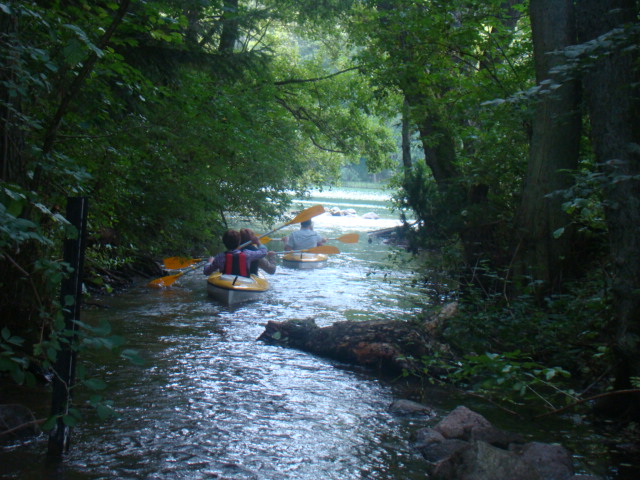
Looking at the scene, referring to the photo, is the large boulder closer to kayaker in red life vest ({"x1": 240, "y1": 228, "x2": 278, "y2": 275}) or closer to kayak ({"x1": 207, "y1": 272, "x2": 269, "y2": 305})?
→ kayak ({"x1": 207, "y1": 272, "x2": 269, "y2": 305})

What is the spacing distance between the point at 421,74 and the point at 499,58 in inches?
45.0

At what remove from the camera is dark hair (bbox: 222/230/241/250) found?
10.8 m

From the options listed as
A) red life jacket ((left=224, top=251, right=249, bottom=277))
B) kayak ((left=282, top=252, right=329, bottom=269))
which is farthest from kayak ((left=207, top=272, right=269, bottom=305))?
kayak ((left=282, top=252, right=329, bottom=269))

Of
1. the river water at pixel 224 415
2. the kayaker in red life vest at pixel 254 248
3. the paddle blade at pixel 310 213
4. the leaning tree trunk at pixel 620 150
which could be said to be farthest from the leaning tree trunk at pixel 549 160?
the paddle blade at pixel 310 213

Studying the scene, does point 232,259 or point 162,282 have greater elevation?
point 232,259

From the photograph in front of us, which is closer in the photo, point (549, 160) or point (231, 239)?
point (549, 160)

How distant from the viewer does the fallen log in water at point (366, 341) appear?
21.1 ft

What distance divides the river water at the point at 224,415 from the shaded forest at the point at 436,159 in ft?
2.33

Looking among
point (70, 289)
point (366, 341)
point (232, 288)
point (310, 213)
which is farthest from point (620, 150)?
point (310, 213)

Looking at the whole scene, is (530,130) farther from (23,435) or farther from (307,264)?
(307,264)

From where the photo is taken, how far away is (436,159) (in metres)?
10.2

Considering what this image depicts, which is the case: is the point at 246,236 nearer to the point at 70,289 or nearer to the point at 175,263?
the point at 175,263

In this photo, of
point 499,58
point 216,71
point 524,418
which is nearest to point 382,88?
point 499,58

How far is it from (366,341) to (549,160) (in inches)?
107
